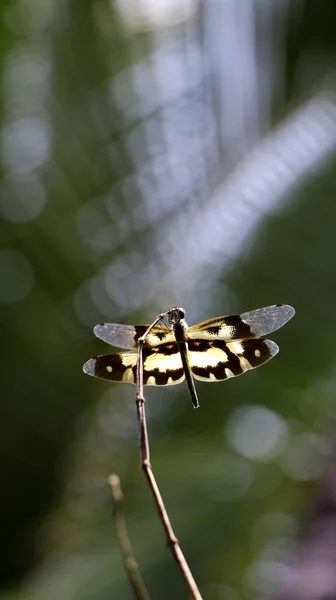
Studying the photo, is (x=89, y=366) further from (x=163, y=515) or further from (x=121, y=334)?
(x=163, y=515)

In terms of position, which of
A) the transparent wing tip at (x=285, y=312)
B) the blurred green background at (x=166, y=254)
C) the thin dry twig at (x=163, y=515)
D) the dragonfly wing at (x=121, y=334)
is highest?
the blurred green background at (x=166, y=254)

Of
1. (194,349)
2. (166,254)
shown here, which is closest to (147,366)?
(194,349)

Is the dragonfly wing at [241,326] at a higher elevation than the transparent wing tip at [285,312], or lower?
higher

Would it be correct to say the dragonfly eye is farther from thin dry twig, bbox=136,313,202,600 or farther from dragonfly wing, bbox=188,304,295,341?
thin dry twig, bbox=136,313,202,600

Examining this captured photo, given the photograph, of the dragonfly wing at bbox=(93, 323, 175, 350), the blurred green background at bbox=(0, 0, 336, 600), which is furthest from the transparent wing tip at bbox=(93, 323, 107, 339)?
the blurred green background at bbox=(0, 0, 336, 600)

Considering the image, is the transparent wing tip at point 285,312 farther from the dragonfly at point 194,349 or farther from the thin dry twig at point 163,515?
the thin dry twig at point 163,515

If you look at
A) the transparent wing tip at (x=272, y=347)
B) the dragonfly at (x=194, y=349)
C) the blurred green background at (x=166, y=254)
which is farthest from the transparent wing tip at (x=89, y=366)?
the blurred green background at (x=166, y=254)

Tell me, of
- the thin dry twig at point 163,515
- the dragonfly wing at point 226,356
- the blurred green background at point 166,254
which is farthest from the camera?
the blurred green background at point 166,254
